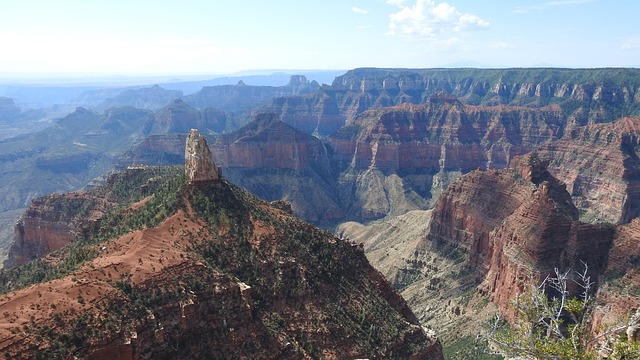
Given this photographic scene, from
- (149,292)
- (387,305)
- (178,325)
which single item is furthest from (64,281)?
(387,305)

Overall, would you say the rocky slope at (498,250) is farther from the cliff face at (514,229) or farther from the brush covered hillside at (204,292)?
the brush covered hillside at (204,292)

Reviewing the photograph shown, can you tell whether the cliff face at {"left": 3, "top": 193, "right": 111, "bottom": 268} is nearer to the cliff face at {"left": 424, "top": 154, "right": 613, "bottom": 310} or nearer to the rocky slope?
the rocky slope

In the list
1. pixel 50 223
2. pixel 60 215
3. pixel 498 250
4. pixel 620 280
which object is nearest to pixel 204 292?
pixel 60 215

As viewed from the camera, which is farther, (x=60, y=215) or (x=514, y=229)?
(x=60, y=215)

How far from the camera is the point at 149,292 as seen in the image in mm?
51938

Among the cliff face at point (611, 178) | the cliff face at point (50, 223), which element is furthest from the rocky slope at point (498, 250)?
the cliff face at point (50, 223)

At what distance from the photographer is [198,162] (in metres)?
72.6

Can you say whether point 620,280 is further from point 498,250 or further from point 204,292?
point 204,292

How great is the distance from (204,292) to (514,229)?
8597 cm

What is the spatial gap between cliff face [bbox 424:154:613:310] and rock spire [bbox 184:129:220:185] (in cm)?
6089

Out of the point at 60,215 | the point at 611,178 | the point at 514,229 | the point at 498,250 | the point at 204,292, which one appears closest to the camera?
the point at 204,292

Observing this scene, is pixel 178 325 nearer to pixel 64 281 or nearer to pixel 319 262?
pixel 64 281

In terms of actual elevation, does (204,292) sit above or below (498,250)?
above

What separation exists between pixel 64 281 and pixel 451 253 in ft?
393
